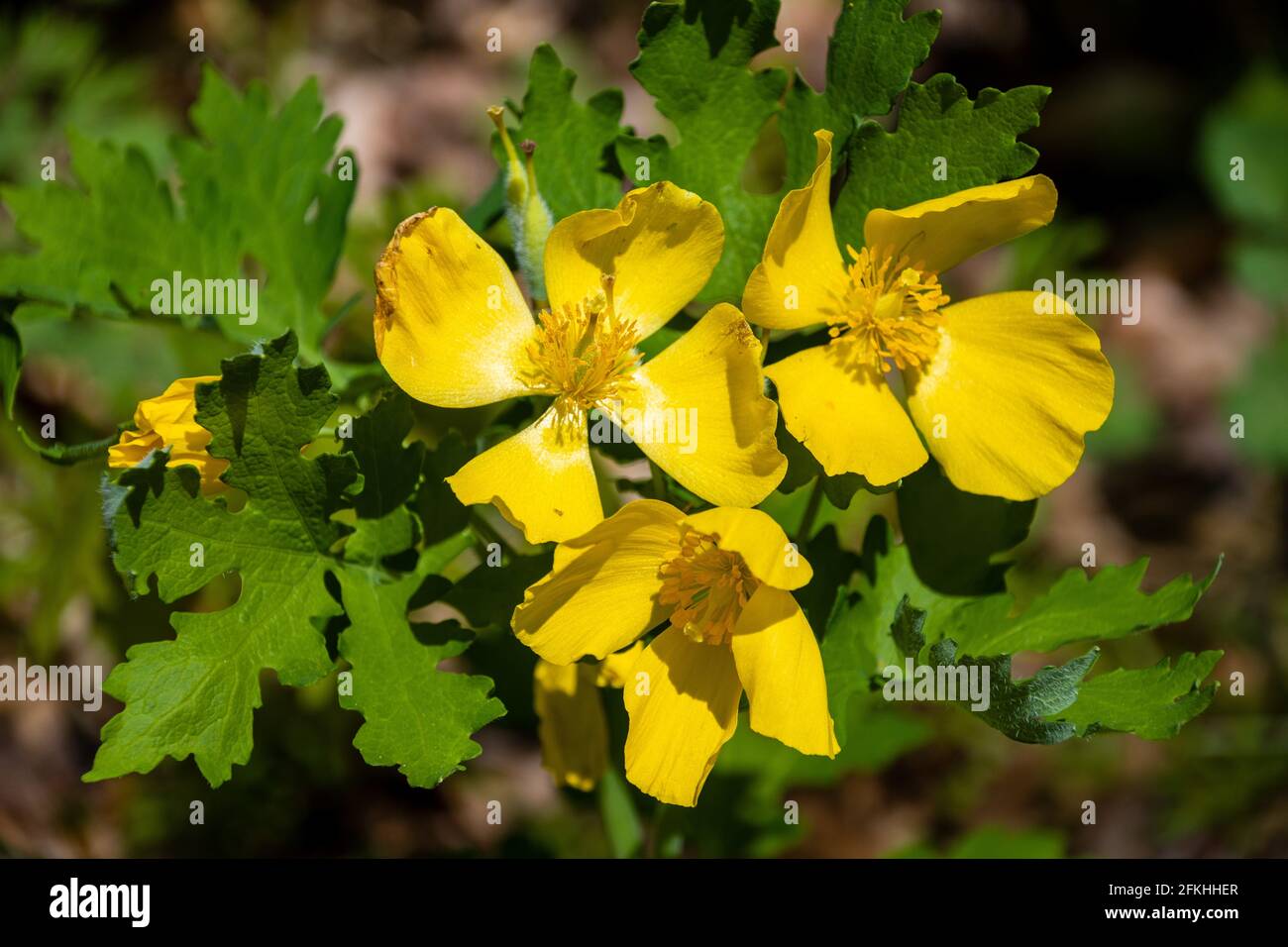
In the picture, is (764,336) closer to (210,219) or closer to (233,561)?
(233,561)

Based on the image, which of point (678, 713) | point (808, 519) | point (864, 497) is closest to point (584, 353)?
point (808, 519)

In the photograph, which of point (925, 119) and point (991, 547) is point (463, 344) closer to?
point (925, 119)

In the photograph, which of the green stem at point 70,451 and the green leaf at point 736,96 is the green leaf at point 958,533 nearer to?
the green leaf at point 736,96

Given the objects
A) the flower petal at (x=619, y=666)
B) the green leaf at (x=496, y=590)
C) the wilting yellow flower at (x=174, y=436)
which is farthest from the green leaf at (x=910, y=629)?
the wilting yellow flower at (x=174, y=436)

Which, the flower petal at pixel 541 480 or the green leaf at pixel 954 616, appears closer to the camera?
the flower petal at pixel 541 480

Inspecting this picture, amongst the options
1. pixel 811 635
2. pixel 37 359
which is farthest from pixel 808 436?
pixel 37 359

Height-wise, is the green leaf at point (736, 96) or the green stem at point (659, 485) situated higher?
the green leaf at point (736, 96)
